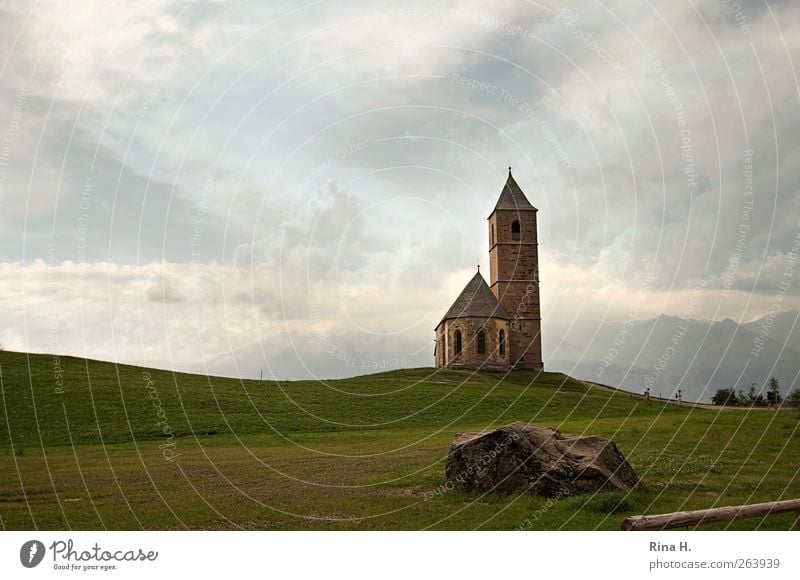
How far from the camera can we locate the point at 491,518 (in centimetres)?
1350

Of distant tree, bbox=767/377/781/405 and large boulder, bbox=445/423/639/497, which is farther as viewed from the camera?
distant tree, bbox=767/377/781/405

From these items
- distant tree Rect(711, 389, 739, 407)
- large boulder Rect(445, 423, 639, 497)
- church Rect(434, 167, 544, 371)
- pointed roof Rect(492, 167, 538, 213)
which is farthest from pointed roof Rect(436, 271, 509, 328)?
large boulder Rect(445, 423, 639, 497)

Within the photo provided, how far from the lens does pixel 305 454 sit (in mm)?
26469

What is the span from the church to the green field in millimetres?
14571
